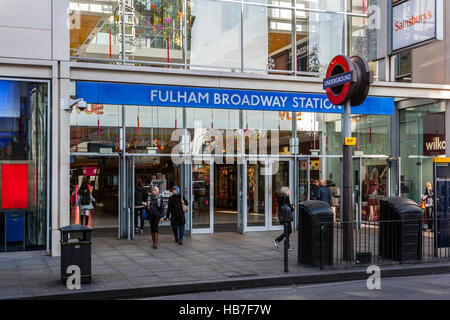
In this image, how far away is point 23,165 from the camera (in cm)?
1229

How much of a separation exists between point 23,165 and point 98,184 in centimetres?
356

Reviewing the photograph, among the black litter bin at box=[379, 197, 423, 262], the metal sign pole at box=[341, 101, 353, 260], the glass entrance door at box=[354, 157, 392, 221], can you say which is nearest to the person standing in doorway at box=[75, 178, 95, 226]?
the metal sign pole at box=[341, 101, 353, 260]

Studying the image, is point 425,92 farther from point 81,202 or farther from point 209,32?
point 81,202

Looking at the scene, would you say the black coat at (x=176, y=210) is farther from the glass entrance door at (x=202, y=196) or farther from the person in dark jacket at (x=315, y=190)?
the person in dark jacket at (x=315, y=190)

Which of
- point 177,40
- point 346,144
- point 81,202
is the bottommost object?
point 81,202

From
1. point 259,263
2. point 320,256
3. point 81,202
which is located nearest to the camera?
point 320,256

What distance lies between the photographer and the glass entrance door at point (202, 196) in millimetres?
16250

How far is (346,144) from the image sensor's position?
10.9 metres

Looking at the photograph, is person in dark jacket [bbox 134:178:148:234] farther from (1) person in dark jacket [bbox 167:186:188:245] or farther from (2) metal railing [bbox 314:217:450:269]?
(2) metal railing [bbox 314:217:450:269]

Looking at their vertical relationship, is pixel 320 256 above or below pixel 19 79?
below

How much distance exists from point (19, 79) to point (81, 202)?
13.9 ft

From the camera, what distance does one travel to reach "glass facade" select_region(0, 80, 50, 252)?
1218cm
